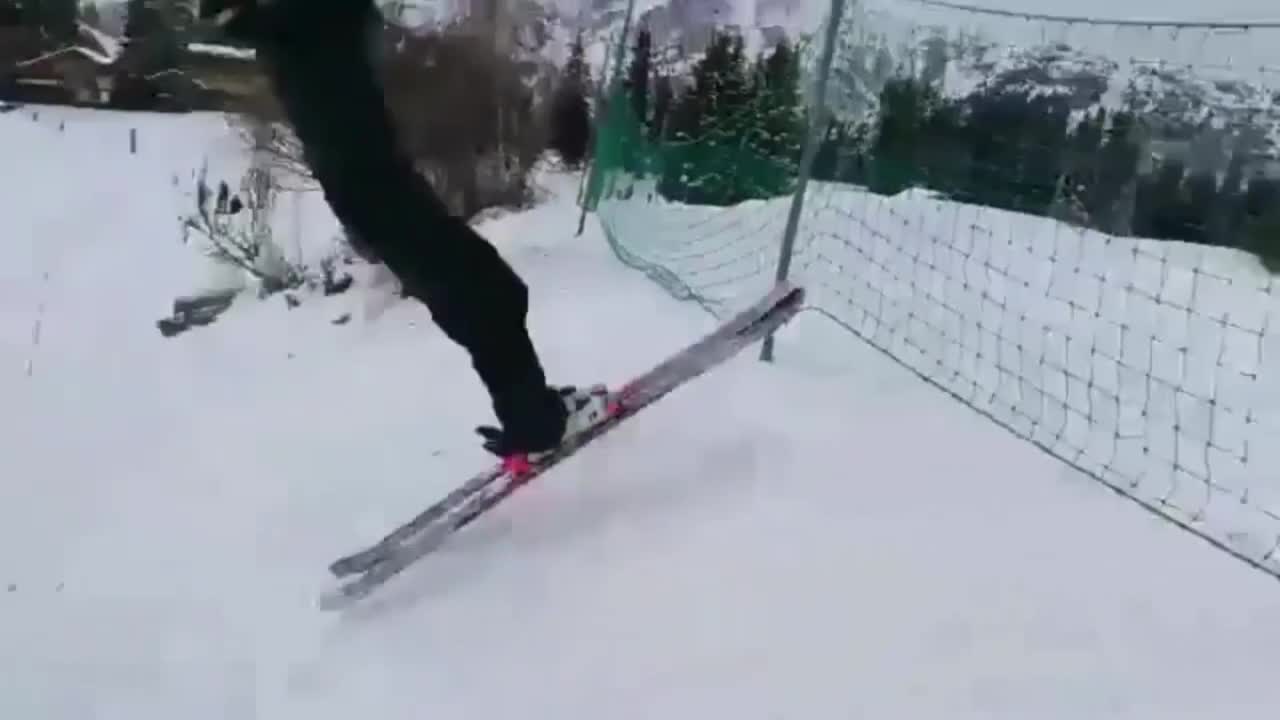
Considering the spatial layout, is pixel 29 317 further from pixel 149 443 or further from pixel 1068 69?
pixel 1068 69

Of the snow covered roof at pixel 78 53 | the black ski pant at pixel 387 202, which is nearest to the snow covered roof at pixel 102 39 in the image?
the snow covered roof at pixel 78 53

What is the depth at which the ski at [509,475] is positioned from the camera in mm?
2152

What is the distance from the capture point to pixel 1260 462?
260 centimetres

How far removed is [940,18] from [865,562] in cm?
221

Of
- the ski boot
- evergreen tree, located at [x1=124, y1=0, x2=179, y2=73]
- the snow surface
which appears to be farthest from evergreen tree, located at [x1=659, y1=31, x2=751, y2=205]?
evergreen tree, located at [x1=124, y1=0, x2=179, y2=73]

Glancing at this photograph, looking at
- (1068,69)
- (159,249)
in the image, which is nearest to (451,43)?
(159,249)

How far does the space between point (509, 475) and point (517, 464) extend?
0.12 ft

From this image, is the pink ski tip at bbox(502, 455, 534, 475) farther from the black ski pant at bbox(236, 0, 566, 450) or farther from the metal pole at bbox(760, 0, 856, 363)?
the metal pole at bbox(760, 0, 856, 363)

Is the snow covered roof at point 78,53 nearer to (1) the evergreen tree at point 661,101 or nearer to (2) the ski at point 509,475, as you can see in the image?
(1) the evergreen tree at point 661,101

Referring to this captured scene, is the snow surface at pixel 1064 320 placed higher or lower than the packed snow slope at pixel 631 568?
higher

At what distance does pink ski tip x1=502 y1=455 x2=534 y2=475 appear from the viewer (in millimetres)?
2307

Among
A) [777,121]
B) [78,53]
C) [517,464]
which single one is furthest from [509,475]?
[78,53]

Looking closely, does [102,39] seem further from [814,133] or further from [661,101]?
[814,133]

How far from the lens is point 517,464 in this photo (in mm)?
2311
